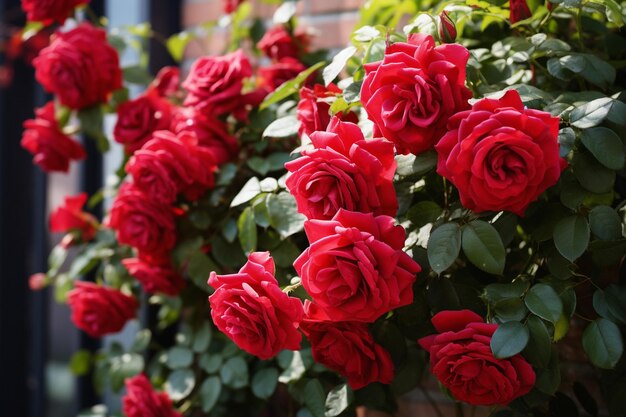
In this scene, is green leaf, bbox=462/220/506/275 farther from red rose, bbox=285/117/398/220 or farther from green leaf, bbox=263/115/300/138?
green leaf, bbox=263/115/300/138

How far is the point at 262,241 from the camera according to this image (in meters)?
1.26

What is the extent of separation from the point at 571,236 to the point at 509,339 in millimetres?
165

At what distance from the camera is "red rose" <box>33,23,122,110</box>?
4.90 ft

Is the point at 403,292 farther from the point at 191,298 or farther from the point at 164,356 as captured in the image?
the point at 164,356

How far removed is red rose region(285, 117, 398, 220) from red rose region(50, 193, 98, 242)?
A: 0.93 metres

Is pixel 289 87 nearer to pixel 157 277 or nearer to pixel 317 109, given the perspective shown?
pixel 317 109

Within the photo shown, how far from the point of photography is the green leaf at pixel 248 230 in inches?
46.0

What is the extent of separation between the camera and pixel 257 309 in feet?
3.08

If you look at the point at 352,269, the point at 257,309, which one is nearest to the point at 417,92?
the point at 352,269

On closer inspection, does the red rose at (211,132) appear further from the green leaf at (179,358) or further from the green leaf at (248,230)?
the green leaf at (179,358)

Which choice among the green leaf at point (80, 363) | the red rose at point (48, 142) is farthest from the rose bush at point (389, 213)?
the green leaf at point (80, 363)

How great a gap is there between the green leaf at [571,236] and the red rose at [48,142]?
110cm

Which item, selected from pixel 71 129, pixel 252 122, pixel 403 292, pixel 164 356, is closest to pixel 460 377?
pixel 403 292

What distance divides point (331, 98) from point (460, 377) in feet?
1.40
